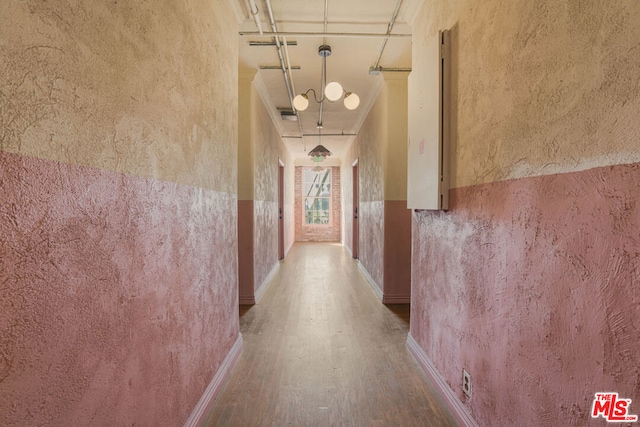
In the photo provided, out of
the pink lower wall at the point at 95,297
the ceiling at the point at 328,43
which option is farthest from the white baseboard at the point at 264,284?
the ceiling at the point at 328,43

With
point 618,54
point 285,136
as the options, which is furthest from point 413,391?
point 285,136

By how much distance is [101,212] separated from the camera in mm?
1039

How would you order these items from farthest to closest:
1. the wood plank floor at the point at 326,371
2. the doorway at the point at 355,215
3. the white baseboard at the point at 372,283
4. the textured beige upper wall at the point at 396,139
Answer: the doorway at the point at 355,215
the white baseboard at the point at 372,283
the textured beige upper wall at the point at 396,139
the wood plank floor at the point at 326,371

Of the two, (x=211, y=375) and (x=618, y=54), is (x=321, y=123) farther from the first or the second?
(x=618, y=54)

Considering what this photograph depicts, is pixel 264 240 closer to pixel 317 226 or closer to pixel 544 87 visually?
pixel 544 87

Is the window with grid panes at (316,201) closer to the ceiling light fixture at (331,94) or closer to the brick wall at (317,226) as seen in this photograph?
the brick wall at (317,226)

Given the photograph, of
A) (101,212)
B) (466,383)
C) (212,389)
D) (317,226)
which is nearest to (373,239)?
(466,383)

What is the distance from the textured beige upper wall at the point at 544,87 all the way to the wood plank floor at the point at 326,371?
1.49 m

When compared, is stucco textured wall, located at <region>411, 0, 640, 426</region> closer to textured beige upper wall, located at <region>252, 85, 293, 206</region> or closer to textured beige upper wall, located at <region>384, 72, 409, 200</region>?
textured beige upper wall, located at <region>384, 72, 409, 200</region>

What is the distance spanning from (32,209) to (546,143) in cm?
163

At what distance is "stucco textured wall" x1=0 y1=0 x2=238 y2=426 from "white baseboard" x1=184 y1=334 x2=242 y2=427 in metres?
0.06

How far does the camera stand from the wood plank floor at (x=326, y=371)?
1.98 meters

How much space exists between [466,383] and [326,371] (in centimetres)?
107

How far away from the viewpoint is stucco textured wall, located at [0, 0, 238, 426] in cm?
75
